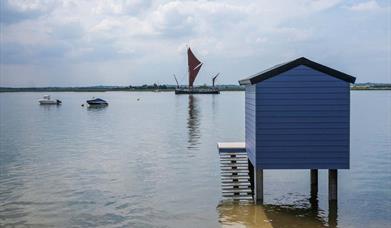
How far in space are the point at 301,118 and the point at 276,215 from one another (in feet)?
12.8

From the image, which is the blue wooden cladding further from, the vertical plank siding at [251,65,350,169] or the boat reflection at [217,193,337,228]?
the boat reflection at [217,193,337,228]

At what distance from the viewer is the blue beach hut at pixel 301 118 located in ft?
60.1

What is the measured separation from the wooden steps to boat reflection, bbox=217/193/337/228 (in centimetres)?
52

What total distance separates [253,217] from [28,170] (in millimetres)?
15376

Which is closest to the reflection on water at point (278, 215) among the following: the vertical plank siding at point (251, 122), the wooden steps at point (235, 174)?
the wooden steps at point (235, 174)

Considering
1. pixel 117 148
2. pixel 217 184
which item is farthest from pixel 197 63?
pixel 217 184

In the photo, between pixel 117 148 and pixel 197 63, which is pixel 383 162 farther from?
pixel 197 63

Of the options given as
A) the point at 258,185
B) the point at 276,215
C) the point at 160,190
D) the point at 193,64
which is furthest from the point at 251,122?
the point at 193,64

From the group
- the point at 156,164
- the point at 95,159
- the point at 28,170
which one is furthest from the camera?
the point at 95,159

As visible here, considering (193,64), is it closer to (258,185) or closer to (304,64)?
(258,185)

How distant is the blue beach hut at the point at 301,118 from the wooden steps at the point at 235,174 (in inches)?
119

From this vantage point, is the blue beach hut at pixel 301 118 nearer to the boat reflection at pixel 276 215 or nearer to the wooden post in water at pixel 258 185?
the wooden post in water at pixel 258 185

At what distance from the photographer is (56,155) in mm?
35562

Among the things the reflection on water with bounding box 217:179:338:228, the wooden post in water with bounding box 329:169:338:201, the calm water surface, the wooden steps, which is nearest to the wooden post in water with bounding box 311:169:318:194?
the calm water surface
